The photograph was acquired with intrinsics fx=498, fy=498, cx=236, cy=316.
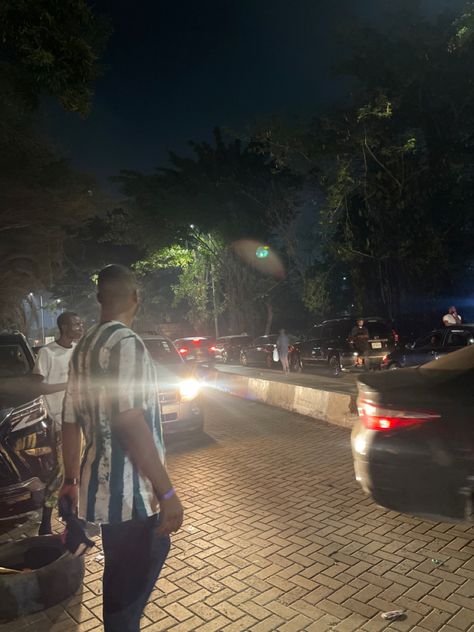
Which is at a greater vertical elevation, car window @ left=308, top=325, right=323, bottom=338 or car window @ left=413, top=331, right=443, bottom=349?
car window @ left=308, top=325, right=323, bottom=338

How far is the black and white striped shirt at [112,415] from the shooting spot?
2.09 meters

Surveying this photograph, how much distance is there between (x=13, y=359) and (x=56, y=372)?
2.27m

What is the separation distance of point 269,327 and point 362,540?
2806 centimetres

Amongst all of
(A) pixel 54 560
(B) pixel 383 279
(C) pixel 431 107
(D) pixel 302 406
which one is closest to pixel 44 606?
(A) pixel 54 560

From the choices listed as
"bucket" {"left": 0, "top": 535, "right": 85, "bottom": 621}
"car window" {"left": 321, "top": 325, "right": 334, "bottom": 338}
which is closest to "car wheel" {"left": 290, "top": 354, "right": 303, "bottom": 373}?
"car window" {"left": 321, "top": 325, "right": 334, "bottom": 338}

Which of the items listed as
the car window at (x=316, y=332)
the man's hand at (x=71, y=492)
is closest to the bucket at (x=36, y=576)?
the man's hand at (x=71, y=492)

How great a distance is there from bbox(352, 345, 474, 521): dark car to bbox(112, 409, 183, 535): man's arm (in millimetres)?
2107

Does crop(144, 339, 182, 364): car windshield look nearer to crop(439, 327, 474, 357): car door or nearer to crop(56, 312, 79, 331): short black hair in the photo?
crop(56, 312, 79, 331): short black hair

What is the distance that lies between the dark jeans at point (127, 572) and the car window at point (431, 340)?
10728 mm

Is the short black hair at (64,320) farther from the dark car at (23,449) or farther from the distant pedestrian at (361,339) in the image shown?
the distant pedestrian at (361,339)

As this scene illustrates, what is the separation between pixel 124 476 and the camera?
2117 millimetres

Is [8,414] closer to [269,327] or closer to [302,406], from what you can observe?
[302,406]

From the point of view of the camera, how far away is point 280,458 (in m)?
6.82

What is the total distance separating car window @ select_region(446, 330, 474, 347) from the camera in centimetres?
1094
